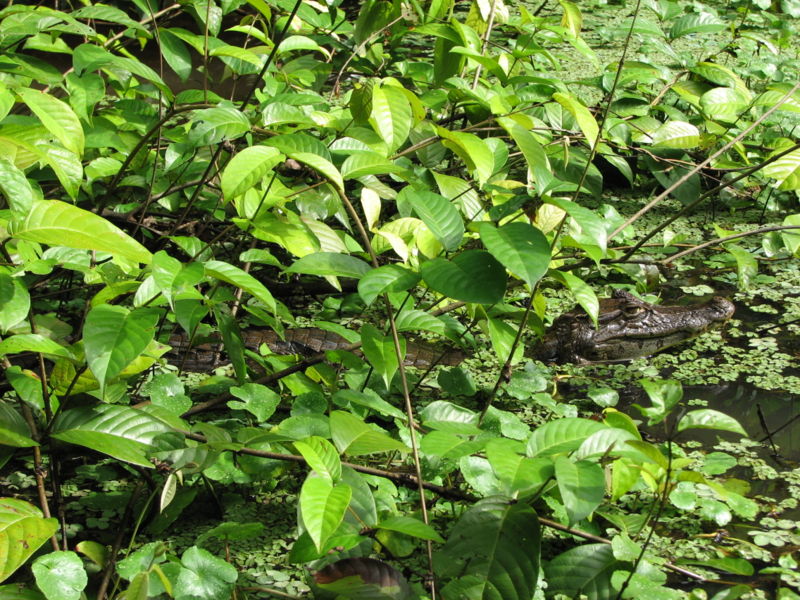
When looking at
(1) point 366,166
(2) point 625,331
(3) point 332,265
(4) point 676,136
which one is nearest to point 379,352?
(3) point 332,265

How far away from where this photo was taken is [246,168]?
1.65 meters

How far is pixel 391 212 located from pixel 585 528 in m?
2.01

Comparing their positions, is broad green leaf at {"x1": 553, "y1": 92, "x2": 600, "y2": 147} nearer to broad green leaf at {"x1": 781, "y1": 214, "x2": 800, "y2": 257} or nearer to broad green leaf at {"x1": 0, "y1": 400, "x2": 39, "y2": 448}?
broad green leaf at {"x1": 781, "y1": 214, "x2": 800, "y2": 257}

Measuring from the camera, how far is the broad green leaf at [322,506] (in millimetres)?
1309

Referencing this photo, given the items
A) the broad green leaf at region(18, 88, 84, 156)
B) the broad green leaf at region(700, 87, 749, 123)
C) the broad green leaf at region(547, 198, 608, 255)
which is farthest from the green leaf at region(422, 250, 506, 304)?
the broad green leaf at region(700, 87, 749, 123)

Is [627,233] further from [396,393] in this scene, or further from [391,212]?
[396,393]

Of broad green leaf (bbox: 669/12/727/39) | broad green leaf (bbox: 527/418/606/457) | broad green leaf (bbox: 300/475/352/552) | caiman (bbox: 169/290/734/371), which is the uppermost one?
broad green leaf (bbox: 669/12/727/39)

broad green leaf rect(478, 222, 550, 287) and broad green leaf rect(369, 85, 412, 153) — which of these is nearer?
broad green leaf rect(478, 222, 550, 287)

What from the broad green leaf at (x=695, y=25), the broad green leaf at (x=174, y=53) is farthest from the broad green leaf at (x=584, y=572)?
the broad green leaf at (x=695, y=25)

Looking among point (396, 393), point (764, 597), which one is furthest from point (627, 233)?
point (764, 597)

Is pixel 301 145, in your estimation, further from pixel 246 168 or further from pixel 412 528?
pixel 412 528

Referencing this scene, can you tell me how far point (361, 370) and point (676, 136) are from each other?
1.48m

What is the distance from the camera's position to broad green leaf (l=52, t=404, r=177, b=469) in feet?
5.06

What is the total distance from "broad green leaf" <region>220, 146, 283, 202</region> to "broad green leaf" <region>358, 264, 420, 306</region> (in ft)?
1.09
